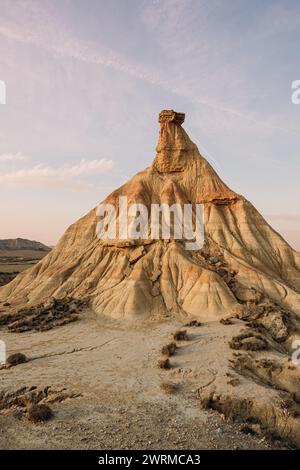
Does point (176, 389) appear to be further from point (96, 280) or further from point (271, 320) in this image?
point (96, 280)

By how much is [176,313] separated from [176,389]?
42.5ft

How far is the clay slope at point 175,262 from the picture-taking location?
99.8ft

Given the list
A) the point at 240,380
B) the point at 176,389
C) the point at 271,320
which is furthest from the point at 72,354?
the point at 271,320

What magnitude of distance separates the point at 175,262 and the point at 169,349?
510 inches

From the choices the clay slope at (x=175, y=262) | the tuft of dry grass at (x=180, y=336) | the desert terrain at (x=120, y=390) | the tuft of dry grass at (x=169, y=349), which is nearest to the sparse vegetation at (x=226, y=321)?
the desert terrain at (x=120, y=390)

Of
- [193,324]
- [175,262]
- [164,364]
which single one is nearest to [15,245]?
[175,262]

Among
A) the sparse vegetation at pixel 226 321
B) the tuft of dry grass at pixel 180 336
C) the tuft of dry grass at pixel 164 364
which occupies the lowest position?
the tuft of dry grass at pixel 164 364

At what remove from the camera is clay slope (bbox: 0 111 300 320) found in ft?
99.8

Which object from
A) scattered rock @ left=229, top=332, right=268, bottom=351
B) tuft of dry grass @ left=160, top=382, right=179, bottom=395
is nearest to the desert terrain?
tuft of dry grass @ left=160, top=382, right=179, bottom=395

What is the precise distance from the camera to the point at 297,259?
1447 inches

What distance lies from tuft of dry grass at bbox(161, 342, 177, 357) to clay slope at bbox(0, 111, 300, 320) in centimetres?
683

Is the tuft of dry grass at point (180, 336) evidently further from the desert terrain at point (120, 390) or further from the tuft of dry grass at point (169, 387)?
the tuft of dry grass at point (169, 387)

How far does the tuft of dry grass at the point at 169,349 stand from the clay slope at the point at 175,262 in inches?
269

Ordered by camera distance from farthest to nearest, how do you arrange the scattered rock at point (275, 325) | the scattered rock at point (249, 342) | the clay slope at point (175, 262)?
the clay slope at point (175, 262), the scattered rock at point (275, 325), the scattered rock at point (249, 342)
